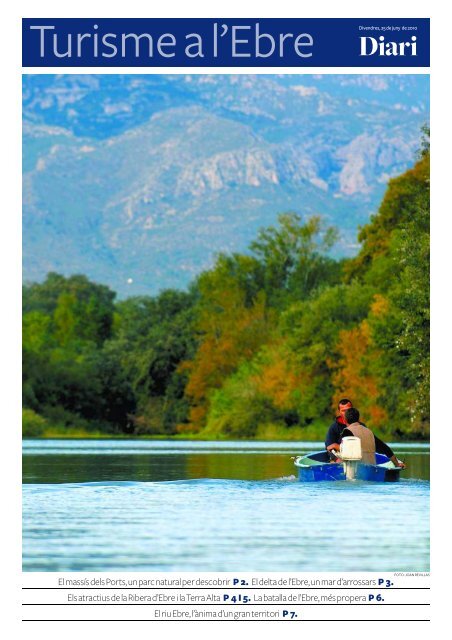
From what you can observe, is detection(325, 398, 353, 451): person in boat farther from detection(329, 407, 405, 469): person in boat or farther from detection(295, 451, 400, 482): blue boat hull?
detection(329, 407, 405, 469): person in boat

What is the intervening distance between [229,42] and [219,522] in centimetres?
806

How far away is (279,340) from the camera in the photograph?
3383 inches

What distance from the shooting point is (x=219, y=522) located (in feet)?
74.3

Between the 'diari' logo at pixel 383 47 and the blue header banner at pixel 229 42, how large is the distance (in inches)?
0.5

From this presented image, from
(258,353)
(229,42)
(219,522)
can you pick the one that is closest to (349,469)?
(219,522)

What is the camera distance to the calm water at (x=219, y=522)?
59.5 ft

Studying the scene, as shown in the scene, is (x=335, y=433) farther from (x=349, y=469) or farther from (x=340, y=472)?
(x=349, y=469)

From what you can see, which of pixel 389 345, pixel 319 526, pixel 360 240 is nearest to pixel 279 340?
pixel 360 240

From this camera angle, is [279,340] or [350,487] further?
[279,340]

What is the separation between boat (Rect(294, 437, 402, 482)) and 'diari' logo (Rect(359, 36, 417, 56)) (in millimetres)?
11938

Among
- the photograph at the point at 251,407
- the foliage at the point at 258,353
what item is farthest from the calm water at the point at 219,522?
the foliage at the point at 258,353

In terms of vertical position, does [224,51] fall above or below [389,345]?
above
